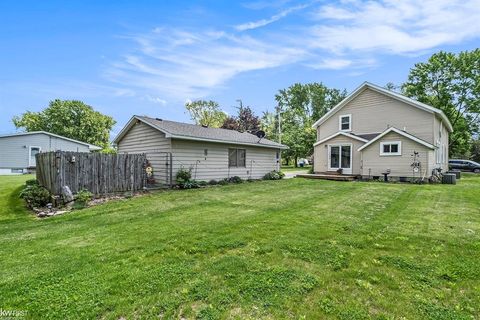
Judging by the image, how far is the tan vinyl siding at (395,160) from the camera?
14.8m

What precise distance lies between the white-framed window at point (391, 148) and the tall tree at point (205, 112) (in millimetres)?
29287

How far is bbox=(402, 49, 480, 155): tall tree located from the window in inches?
855

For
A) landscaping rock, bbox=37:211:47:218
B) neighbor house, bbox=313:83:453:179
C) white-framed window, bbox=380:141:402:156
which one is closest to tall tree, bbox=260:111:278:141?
neighbor house, bbox=313:83:453:179

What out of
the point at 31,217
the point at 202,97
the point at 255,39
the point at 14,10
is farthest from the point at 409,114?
the point at 202,97

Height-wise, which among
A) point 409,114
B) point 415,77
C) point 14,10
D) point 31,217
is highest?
point 415,77

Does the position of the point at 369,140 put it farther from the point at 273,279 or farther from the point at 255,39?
the point at 273,279

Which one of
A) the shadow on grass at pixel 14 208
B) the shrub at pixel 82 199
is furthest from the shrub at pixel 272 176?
the shadow on grass at pixel 14 208

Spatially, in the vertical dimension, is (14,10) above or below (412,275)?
above

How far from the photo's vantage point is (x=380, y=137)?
16031 millimetres

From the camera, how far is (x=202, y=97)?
4228 cm

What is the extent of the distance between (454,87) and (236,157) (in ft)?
79.4

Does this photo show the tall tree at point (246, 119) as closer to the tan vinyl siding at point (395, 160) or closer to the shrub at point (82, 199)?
the tan vinyl siding at point (395, 160)

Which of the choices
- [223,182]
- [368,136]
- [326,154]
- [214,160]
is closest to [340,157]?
[326,154]

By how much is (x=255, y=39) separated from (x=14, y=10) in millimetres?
11471
